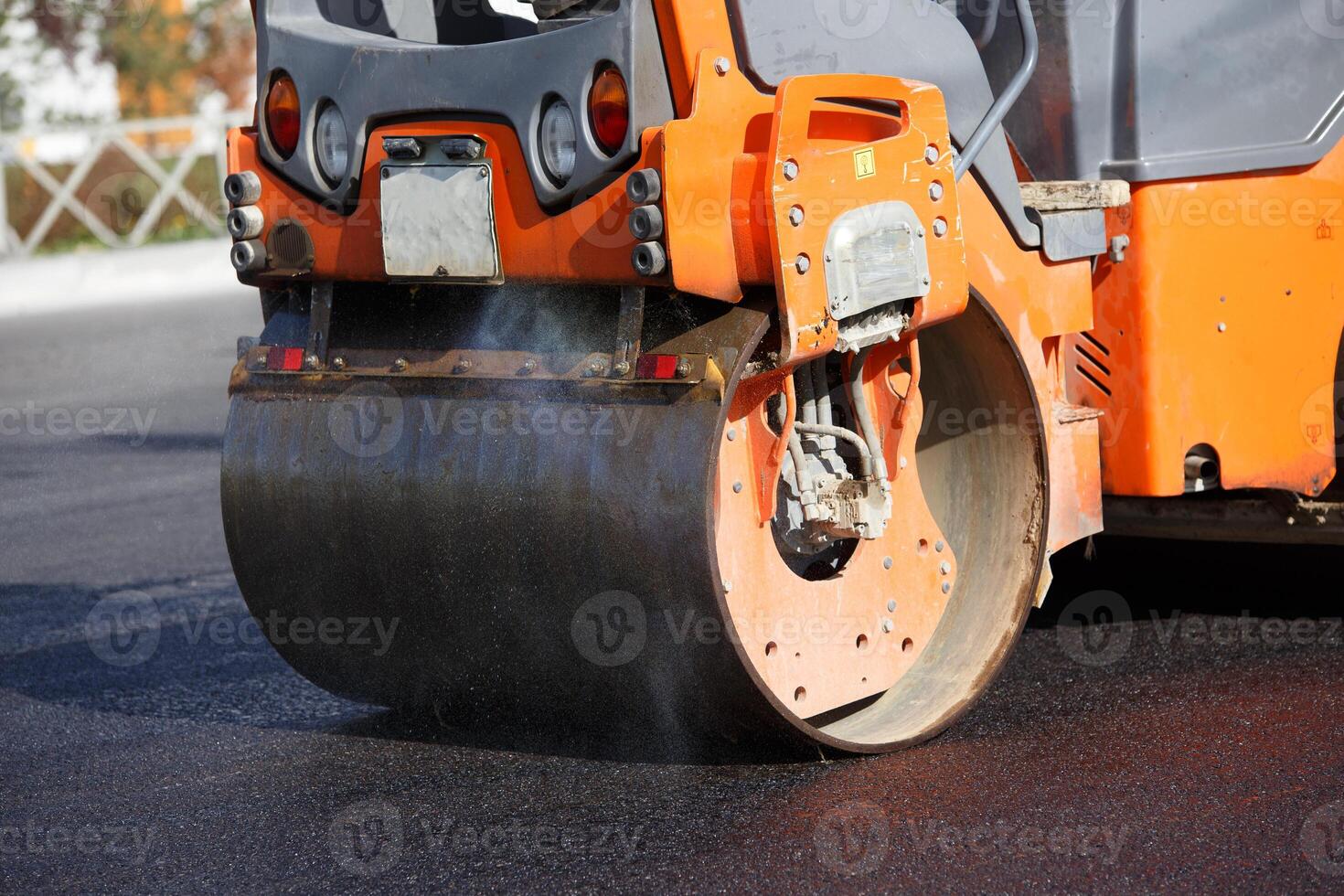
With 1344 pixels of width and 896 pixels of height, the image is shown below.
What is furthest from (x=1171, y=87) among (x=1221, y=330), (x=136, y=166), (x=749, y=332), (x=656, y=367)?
(x=136, y=166)

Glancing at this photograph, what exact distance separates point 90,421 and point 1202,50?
23.4 ft

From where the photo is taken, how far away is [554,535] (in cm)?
370

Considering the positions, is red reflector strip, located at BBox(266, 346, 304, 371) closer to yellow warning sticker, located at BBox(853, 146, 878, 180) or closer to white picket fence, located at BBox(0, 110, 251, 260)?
yellow warning sticker, located at BBox(853, 146, 878, 180)

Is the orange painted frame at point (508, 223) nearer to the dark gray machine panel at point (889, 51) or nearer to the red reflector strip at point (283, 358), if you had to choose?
the red reflector strip at point (283, 358)

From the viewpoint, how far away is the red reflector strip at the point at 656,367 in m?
3.57

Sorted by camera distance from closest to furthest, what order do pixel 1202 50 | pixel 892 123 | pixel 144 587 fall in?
pixel 892 123 < pixel 1202 50 < pixel 144 587

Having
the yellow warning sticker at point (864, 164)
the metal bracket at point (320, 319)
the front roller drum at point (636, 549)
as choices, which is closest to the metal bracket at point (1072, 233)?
the front roller drum at point (636, 549)

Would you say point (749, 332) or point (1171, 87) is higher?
point (1171, 87)

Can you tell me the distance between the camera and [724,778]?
3.94 meters

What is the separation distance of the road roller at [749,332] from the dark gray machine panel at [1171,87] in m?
0.01

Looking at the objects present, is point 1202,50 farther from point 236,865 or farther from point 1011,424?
point 236,865

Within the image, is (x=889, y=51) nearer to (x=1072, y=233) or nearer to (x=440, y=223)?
(x=1072, y=233)

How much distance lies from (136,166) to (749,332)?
18707 mm

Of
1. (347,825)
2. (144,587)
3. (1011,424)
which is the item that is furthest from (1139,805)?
(144,587)
